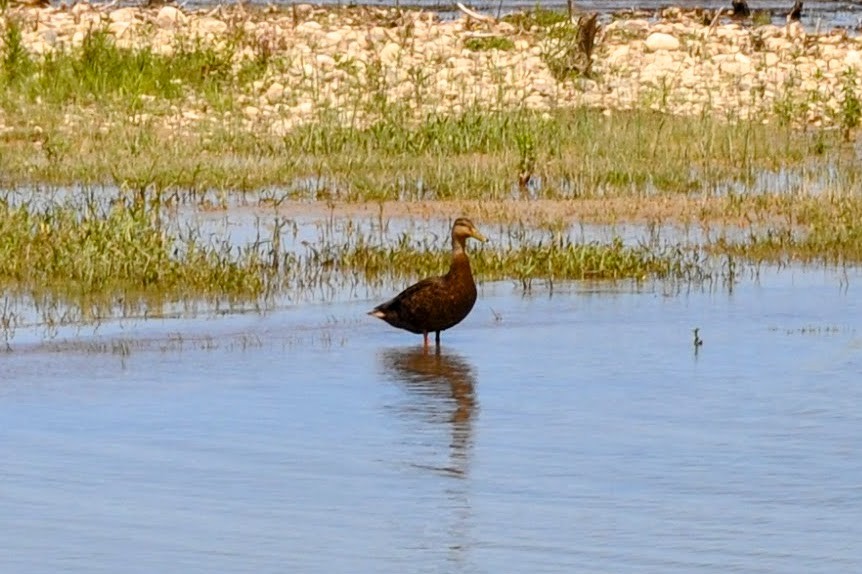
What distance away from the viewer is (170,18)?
27344mm

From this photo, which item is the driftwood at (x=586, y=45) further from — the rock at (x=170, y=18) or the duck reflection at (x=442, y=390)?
the duck reflection at (x=442, y=390)

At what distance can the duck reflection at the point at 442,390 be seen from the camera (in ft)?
30.7

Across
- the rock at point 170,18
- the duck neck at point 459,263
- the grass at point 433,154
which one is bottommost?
the duck neck at point 459,263

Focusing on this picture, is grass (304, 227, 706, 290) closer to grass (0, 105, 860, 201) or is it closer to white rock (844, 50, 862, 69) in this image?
grass (0, 105, 860, 201)

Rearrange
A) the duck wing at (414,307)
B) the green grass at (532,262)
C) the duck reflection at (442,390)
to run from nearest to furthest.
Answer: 1. the duck reflection at (442,390)
2. the duck wing at (414,307)
3. the green grass at (532,262)

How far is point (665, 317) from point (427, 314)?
1.80 meters

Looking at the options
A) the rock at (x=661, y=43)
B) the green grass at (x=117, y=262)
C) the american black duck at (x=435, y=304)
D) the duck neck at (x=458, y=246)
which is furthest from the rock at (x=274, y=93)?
the american black duck at (x=435, y=304)

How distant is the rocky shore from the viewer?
2228 centimetres

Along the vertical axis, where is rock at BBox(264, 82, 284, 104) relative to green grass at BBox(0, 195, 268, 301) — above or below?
above

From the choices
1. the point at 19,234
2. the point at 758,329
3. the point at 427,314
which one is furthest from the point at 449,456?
the point at 19,234

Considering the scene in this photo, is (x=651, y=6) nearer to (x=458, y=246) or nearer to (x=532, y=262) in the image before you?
(x=532, y=262)

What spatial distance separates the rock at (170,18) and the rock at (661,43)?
6252 millimetres

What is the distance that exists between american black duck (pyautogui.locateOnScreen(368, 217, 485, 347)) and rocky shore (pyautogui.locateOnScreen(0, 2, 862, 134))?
8886 millimetres

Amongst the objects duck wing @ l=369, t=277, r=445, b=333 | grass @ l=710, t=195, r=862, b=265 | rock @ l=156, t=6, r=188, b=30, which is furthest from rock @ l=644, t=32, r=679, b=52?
duck wing @ l=369, t=277, r=445, b=333
